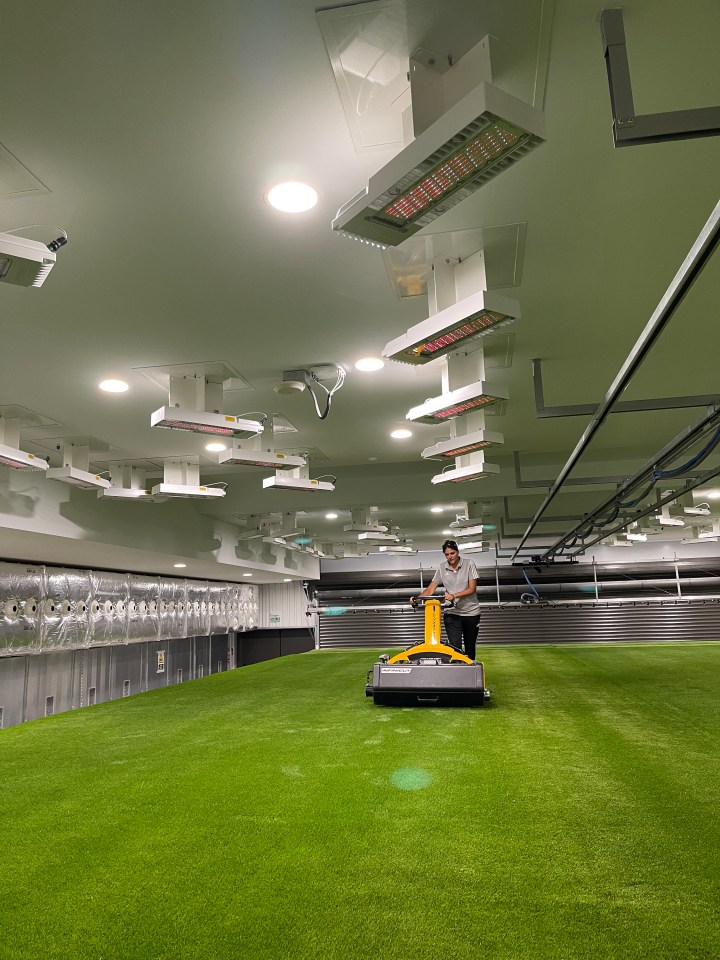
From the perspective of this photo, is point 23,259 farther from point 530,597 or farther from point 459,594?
point 530,597

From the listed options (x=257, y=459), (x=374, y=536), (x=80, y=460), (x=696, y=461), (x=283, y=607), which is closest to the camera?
(x=696, y=461)

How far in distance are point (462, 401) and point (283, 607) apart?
16.4 metres

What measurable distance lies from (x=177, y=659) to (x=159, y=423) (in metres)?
11.1

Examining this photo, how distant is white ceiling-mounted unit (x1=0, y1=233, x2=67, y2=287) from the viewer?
295cm

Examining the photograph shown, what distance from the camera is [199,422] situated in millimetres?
5359

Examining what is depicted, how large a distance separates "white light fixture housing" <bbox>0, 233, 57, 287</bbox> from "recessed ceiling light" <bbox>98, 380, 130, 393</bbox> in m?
2.84

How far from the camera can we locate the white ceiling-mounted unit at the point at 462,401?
4.75 metres

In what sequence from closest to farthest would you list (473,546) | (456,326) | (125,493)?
(456,326)
(125,493)
(473,546)

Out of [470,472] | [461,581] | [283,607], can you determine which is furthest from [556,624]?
[470,472]

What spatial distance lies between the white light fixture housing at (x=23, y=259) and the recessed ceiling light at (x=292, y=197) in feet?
3.51

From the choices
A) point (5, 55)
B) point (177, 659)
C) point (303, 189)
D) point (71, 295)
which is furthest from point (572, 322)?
point (177, 659)

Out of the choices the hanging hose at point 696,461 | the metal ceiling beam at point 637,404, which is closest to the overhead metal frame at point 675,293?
the metal ceiling beam at point 637,404

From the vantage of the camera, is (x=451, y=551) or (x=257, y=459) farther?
(x=451, y=551)

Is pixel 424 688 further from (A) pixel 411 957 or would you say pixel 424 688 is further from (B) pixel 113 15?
(B) pixel 113 15
